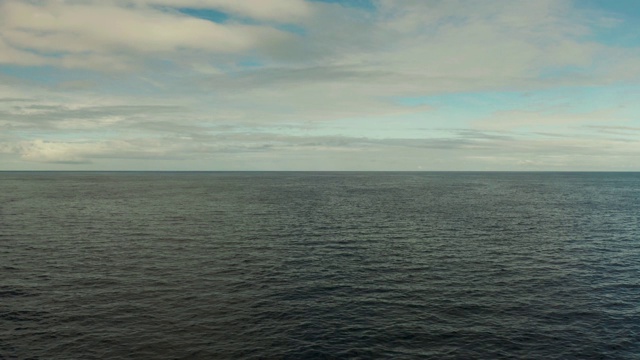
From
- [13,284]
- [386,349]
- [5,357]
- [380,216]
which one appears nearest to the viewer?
[5,357]

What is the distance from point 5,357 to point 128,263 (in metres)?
27.7

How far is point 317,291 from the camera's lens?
50469mm

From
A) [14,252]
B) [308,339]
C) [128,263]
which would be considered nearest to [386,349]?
[308,339]

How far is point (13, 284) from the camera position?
5128 cm

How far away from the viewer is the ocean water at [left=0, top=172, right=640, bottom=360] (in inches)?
→ 1465

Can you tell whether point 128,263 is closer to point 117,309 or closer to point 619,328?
point 117,309

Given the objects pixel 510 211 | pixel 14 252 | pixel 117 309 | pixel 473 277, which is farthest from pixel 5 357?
pixel 510 211

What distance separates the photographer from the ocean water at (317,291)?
37.2m

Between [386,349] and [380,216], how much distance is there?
249 feet

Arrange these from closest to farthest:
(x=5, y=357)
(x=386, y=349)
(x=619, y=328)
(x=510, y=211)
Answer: (x=5, y=357) < (x=386, y=349) < (x=619, y=328) < (x=510, y=211)

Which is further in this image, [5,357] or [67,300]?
[67,300]

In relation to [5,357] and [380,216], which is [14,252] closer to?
[5,357]

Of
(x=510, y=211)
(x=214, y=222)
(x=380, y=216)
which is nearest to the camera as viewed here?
(x=214, y=222)

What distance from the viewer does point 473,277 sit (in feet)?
184
